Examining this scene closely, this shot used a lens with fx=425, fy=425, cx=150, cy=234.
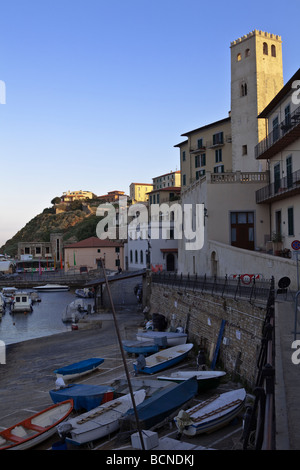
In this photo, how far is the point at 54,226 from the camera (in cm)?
15850

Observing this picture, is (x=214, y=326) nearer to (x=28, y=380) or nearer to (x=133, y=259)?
(x=28, y=380)

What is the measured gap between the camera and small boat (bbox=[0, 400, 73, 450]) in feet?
42.3

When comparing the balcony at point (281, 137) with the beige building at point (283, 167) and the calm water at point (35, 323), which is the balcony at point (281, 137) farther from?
the calm water at point (35, 323)

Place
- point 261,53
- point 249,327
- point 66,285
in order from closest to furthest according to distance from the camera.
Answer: point 249,327, point 261,53, point 66,285

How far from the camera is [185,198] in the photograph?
43375 mm

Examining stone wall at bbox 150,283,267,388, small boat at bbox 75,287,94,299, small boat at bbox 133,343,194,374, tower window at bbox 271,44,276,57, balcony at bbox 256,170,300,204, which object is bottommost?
small boat at bbox 75,287,94,299

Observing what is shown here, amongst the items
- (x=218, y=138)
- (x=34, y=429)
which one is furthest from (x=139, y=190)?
(x=34, y=429)

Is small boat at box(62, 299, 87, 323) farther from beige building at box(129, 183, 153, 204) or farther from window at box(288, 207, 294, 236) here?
beige building at box(129, 183, 153, 204)

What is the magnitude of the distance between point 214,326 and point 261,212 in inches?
562

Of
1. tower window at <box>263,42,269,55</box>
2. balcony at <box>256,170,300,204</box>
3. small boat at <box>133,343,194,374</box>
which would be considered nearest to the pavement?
small boat at <box>133,343,194,374</box>

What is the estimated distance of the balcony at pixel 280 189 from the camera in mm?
25769

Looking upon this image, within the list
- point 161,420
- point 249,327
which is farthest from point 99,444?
point 249,327

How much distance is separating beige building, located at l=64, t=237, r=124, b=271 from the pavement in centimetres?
6903

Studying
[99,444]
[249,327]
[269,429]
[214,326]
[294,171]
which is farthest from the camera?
[294,171]
